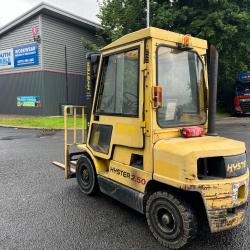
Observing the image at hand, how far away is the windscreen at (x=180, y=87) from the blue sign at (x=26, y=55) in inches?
781

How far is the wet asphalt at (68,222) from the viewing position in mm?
3674

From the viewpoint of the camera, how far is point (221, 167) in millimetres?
3463

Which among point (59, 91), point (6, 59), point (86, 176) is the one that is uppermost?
point (6, 59)

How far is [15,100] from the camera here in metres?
24.5

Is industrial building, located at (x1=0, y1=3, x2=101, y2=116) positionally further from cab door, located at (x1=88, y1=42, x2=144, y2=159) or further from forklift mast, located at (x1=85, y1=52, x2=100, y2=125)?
cab door, located at (x1=88, y1=42, x2=144, y2=159)

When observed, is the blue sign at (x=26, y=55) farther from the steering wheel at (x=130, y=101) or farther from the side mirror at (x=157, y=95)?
the side mirror at (x=157, y=95)

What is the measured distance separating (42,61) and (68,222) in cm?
1949

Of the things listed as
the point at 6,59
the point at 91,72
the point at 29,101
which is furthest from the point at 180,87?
the point at 6,59

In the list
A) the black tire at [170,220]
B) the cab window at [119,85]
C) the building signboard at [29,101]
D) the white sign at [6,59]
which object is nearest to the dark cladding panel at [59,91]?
the building signboard at [29,101]

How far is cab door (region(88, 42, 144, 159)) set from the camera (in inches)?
156

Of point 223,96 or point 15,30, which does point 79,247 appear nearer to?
point 15,30

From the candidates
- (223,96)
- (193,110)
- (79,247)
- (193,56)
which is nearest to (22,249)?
(79,247)

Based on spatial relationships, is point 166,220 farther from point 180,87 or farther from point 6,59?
point 6,59

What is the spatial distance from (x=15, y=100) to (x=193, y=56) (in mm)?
22448
